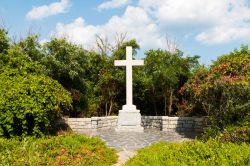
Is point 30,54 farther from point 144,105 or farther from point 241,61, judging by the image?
point 241,61

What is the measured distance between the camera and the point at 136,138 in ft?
43.4

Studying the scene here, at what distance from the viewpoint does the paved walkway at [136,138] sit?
11602mm

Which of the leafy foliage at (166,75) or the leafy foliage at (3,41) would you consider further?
the leafy foliage at (166,75)

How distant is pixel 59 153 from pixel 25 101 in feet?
11.0

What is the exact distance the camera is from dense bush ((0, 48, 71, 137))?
10.8 metres

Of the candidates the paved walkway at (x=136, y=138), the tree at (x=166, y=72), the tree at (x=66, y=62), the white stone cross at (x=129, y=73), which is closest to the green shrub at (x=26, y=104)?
the paved walkway at (x=136, y=138)

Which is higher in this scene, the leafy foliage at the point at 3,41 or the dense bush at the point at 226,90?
the leafy foliage at the point at 3,41

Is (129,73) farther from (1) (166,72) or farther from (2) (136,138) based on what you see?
(2) (136,138)

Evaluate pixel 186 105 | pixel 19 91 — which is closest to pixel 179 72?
pixel 186 105

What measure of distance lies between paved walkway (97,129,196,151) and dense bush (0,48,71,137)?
7.05ft

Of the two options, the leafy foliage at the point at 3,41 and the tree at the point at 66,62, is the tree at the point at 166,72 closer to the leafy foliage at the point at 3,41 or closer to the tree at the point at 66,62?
the tree at the point at 66,62

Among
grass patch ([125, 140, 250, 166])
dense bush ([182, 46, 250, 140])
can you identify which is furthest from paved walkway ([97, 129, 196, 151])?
grass patch ([125, 140, 250, 166])

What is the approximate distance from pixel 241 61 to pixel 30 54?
8.10 m

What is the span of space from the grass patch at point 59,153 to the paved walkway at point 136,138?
234 centimetres
